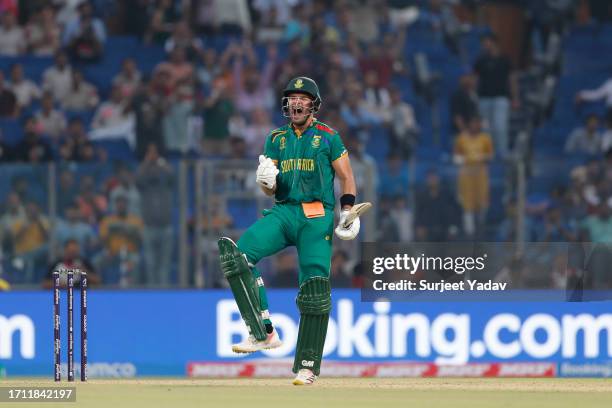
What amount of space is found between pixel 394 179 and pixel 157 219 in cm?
261

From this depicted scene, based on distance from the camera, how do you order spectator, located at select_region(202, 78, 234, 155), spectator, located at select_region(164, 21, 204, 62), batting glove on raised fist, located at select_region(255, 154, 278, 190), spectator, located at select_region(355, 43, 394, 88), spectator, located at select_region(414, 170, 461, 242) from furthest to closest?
spectator, located at select_region(164, 21, 204, 62)
spectator, located at select_region(355, 43, 394, 88)
spectator, located at select_region(202, 78, 234, 155)
spectator, located at select_region(414, 170, 461, 242)
batting glove on raised fist, located at select_region(255, 154, 278, 190)

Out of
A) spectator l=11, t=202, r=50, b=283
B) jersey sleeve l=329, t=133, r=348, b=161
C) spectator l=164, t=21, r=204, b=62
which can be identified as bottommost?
spectator l=11, t=202, r=50, b=283

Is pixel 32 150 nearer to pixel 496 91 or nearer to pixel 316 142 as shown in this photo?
pixel 496 91

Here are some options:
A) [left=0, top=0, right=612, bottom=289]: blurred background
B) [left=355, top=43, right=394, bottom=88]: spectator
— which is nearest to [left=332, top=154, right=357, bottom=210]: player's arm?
[left=0, top=0, right=612, bottom=289]: blurred background

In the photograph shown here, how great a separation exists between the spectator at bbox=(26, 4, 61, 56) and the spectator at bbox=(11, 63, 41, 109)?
775mm

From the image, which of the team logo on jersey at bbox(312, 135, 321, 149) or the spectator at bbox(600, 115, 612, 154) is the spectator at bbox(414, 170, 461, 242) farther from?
the team logo on jersey at bbox(312, 135, 321, 149)

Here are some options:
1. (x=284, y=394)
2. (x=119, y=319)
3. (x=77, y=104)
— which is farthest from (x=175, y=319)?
(x=77, y=104)

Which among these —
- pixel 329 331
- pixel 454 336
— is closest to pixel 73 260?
pixel 329 331

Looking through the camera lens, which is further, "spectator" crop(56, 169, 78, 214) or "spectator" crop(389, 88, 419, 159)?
"spectator" crop(389, 88, 419, 159)

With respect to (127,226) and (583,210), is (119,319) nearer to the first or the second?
(127,226)

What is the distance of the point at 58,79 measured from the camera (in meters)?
20.5

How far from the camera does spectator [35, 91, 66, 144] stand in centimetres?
1983

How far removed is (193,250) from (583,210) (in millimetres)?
4490

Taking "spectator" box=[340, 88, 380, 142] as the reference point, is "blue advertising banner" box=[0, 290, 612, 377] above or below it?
below
